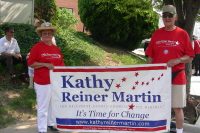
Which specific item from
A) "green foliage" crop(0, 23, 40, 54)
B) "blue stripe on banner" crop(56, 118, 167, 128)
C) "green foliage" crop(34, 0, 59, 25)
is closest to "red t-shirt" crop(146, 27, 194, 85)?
"blue stripe on banner" crop(56, 118, 167, 128)

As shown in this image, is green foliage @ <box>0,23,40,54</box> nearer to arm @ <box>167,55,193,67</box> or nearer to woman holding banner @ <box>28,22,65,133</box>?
woman holding banner @ <box>28,22,65,133</box>

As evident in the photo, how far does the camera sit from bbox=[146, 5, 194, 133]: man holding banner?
397 centimetres

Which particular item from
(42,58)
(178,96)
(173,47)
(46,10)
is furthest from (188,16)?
(46,10)

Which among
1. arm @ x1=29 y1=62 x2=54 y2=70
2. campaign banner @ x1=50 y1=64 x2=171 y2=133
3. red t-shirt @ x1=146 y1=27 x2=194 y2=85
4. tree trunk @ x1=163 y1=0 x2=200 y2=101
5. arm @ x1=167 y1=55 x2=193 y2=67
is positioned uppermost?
tree trunk @ x1=163 y1=0 x2=200 y2=101

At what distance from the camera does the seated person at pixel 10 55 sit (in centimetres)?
663

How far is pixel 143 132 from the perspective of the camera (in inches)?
162

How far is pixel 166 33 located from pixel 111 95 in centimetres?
122

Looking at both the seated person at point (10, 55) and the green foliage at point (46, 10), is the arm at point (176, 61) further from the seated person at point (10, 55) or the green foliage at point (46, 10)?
the green foliage at point (46, 10)

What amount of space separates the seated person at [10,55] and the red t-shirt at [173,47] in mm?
3848

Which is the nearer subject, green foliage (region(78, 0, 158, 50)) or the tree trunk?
the tree trunk

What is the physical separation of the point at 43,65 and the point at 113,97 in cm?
115

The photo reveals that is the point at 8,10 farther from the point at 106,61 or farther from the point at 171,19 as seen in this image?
the point at 171,19

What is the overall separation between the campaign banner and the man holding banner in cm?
12

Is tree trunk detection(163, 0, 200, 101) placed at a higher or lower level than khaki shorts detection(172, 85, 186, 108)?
higher
